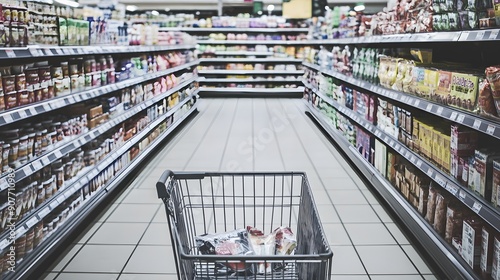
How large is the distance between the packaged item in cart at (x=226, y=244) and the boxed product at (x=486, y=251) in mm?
1227

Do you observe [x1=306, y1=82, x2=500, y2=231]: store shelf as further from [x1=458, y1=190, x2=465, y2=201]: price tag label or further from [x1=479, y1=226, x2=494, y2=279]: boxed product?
[x1=479, y1=226, x2=494, y2=279]: boxed product

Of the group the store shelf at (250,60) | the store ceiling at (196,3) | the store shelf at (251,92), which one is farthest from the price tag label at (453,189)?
the store ceiling at (196,3)

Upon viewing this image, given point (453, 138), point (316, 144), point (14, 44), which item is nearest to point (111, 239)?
point (14, 44)

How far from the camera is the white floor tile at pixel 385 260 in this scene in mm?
3137

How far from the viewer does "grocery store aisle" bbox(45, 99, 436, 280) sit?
314 cm

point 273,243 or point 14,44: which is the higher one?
point 14,44

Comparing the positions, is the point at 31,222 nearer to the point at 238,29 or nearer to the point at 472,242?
the point at 472,242

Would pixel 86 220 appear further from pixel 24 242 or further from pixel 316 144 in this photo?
pixel 316 144

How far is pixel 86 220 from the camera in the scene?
3.90 metres

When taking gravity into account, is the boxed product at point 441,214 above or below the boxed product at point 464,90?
below

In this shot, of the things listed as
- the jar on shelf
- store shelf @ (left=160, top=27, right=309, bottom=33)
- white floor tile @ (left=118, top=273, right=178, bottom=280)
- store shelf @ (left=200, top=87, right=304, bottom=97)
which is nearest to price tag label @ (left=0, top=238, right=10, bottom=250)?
the jar on shelf

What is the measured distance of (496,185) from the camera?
7.85 ft

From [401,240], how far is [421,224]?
16.9 inches

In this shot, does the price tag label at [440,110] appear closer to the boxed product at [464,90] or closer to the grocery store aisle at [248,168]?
the boxed product at [464,90]
